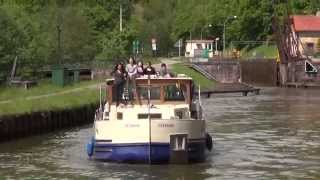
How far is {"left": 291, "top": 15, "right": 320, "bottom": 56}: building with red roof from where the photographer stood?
155125 mm

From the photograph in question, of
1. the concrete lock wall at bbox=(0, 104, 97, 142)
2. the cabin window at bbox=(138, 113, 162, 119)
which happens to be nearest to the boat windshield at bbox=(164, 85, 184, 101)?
the cabin window at bbox=(138, 113, 162, 119)

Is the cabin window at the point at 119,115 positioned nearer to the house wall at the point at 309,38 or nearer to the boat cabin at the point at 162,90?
the boat cabin at the point at 162,90

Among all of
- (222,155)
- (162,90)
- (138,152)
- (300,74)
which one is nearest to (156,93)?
(162,90)

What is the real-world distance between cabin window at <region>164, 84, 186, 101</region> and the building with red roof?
4609 inches

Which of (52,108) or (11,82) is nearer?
(52,108)

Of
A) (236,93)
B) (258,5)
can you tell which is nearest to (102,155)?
(236,93)

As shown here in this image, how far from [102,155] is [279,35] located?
101 m

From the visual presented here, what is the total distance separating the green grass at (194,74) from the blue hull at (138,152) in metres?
70.2

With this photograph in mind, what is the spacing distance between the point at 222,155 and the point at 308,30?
11868 centimetres

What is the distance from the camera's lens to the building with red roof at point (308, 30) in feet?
509

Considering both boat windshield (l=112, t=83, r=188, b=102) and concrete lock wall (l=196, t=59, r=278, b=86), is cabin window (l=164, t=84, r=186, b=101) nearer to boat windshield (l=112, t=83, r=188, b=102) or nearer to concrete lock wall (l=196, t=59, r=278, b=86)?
boat windshield (l=112, t=83, r=188, b=102)

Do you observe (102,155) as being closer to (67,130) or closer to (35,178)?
(35,178)

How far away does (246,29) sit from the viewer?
174 m

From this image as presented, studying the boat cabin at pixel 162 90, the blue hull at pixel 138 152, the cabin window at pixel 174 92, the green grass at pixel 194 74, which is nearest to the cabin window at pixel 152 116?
the blue hull at pixel 138 152
